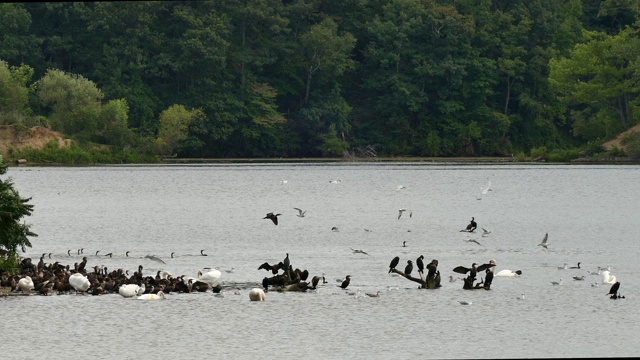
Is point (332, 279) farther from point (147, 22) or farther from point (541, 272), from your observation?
point (147, 22)

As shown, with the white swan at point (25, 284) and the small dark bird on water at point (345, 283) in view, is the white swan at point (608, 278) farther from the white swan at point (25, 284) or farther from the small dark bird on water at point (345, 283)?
the white swan at point (25, 284)

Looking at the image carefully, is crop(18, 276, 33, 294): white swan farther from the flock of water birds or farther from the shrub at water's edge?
the shrub at water's edge

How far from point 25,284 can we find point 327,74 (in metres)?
69.6

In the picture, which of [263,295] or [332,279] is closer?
[263,295]

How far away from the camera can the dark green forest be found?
281 ft

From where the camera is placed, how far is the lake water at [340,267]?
797 inches

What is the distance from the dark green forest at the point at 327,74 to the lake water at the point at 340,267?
19108 mm

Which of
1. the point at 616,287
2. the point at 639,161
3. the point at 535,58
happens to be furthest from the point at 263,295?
the point at 535,58

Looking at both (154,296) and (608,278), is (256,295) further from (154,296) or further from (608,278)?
(608,278)

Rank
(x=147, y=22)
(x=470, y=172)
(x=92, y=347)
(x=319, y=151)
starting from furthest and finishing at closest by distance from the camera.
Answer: (x=319, y=151), (x=147, y=22), (x=470, y=172), (x=92, y=347)

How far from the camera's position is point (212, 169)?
8456 cm

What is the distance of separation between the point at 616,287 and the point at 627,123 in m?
63.9

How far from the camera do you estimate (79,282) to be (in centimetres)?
2352

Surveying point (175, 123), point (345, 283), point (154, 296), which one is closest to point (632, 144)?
point (175, 123)
